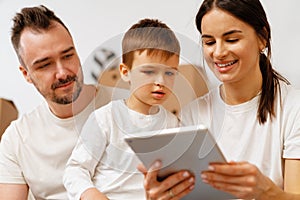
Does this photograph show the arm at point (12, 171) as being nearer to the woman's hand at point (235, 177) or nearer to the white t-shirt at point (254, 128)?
the white t-shirt at point (254, 128)

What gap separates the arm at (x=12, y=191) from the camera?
62.4 inches

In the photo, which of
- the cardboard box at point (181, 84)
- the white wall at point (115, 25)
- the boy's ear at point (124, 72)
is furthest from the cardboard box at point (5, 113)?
the boy's ear at point (124, 72)

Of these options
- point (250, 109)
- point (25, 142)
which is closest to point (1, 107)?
point (25, 142)

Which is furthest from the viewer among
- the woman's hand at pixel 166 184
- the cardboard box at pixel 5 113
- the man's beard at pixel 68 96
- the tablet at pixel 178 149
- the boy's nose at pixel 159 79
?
the cardboard box at pixel 5 113

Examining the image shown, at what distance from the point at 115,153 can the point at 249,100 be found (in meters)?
0.41

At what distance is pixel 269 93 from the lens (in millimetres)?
1350

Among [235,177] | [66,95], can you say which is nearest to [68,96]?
[66,95]

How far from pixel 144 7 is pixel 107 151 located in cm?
84

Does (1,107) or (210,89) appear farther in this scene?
(1,107)

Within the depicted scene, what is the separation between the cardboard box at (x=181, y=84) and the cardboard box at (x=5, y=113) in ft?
2.24

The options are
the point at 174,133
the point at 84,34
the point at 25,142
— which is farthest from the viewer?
the point at 84,34

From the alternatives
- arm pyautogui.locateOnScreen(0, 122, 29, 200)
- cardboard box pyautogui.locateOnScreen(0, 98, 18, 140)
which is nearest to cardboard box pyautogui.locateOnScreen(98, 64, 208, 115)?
arm pyautogui.locateOnScreen(0, 122, 29, 200)

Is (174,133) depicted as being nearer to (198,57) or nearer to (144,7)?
(198,57)

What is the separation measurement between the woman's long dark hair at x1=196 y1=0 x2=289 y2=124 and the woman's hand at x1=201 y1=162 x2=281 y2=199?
32 centimetres
